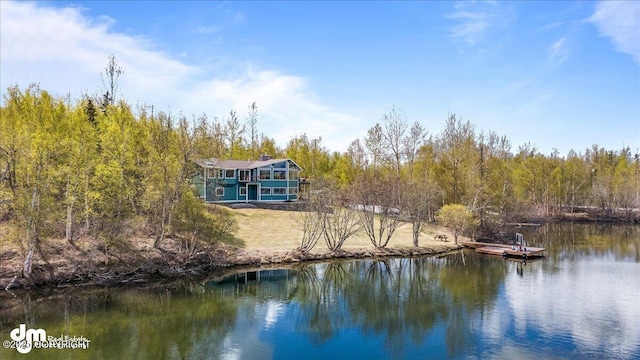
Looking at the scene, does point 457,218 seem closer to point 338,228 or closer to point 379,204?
point 379,204

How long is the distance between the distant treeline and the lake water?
18.7 feet

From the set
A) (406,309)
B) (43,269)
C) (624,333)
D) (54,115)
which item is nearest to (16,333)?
(43,269)

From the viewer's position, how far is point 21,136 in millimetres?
23672

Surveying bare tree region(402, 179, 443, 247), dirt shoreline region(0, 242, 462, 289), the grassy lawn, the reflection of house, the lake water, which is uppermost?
the reflection of house

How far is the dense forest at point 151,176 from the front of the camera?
2412 centimetres

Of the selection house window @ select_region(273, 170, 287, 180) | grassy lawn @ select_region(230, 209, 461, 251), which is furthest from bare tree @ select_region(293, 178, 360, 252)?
house window @ select_region(273, 170, 287, 180)

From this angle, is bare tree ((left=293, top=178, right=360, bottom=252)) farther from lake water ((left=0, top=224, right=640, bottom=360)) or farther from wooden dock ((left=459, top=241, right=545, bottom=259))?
wooden dock ((left=459, top=241, right=545, bottom=259))

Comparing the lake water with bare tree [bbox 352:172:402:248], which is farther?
bare tree [bbox 352:172:402:248]

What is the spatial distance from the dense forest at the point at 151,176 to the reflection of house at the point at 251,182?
286 inches

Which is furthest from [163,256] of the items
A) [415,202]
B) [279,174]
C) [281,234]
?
[279,174]

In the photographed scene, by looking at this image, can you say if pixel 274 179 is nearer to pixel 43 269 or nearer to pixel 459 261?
pixel 459 261

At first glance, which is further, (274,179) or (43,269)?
(274,179)

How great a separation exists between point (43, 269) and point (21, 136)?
7707 millimetres

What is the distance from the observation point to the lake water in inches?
627
